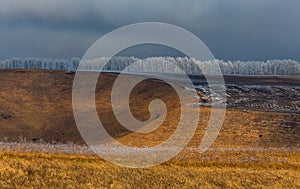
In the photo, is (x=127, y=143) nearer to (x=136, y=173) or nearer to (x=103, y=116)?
(x=136, y=173)

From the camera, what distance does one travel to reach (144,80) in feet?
288

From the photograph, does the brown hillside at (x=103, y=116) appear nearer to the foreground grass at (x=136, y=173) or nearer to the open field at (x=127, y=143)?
the open field at (x=127, y=143)

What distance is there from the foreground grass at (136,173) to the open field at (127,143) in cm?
5

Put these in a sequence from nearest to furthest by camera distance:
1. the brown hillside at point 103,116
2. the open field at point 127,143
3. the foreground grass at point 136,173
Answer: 1. the foreground grass at point 136,173
2. the open field at point 127,143
3. the brown hillside at point 103,116

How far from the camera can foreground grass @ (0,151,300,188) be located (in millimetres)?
22281

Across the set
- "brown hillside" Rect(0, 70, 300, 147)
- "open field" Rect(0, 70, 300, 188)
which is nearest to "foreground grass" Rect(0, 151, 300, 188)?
"open field" Rect(0, 70, 300, 188)

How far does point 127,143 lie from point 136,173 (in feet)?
67.4

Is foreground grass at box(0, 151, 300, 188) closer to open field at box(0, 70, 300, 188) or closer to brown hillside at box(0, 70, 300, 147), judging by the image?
open field at box(0, 70, 300, 188)

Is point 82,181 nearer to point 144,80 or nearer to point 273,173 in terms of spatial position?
point 273,173

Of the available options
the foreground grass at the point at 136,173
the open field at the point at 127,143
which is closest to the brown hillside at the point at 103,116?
the open field at the point at 127,143

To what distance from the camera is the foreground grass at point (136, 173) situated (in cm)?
2228

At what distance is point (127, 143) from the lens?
44.9 meters

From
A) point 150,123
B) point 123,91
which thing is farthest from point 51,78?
point 150,123

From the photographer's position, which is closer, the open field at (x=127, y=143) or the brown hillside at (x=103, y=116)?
the open field at (x=127, y=143)
